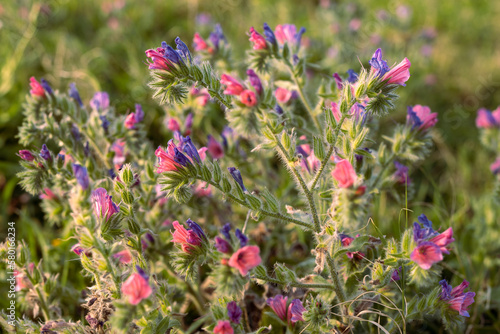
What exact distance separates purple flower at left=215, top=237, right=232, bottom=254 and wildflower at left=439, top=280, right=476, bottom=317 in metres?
0.88

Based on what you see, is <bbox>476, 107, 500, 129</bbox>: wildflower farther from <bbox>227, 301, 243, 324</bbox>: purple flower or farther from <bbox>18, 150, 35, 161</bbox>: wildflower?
<bbox>18, 150, 35, 161</bbox>: wildflower

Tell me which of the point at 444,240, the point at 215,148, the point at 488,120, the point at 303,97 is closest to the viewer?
the point at 444,240

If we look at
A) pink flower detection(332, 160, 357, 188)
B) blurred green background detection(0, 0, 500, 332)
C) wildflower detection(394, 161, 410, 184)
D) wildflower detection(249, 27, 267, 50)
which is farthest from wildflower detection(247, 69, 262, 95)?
blurred green background detection(0, 0, 500, 332)

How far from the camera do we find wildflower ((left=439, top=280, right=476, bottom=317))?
5.67 ft

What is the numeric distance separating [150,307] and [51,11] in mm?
3713

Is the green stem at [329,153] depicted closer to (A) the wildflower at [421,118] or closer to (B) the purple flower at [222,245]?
(B) the purple flower at [222,245]

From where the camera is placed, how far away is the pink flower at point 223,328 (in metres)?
1.64

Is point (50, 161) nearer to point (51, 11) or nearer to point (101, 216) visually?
point (101, 216)

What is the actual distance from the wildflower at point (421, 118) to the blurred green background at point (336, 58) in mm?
766

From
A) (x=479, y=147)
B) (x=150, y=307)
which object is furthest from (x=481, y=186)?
(x=150, y=307)

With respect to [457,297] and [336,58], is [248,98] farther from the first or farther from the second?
[336,58]

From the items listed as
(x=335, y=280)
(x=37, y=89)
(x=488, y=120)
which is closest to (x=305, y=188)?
(x=335, y=280)

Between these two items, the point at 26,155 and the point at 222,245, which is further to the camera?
the point at 26,155

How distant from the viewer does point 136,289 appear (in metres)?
1.47
